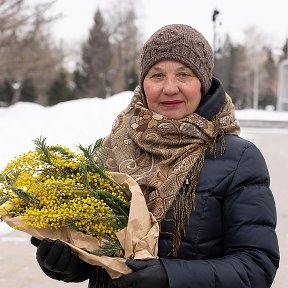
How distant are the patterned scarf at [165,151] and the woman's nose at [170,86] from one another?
0.10m

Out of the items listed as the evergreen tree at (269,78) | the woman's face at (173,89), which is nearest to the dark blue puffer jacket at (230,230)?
the woman's face at (173,89)

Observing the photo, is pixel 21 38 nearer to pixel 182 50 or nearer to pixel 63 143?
pixel 63 143

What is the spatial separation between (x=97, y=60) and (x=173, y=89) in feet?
146

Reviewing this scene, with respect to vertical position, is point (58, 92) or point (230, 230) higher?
point (230, 230)

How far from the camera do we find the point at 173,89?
1.88 m

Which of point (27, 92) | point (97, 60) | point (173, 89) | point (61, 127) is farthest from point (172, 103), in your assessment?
point (97, 60)

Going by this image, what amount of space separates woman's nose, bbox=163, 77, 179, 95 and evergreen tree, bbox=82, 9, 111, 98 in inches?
1744

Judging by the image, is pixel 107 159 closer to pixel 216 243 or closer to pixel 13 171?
pixel 13 171

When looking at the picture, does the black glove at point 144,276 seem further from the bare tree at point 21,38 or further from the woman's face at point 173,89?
the bare tree at point 21,38

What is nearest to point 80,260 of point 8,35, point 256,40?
point 8,35

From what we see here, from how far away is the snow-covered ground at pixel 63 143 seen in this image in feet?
16.1

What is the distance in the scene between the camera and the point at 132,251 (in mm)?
1621

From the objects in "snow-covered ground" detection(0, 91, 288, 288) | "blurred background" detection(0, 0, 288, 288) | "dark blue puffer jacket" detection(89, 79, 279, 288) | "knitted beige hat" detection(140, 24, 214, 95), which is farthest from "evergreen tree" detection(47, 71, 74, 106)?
"dark blue puffer jacket" detection(89, 79, 279, 288)

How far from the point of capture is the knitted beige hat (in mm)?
1896
